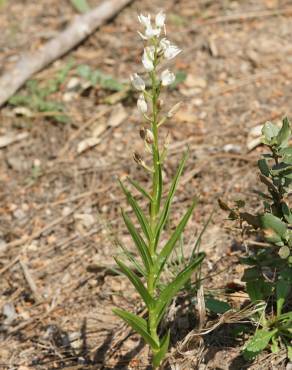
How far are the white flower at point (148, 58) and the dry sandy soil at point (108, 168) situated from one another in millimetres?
786

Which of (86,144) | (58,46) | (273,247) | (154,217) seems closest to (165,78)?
(154,217)

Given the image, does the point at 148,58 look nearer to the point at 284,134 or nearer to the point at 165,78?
the point at 165,78

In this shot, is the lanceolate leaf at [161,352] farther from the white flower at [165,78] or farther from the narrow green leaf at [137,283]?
the white flower at [165,78]

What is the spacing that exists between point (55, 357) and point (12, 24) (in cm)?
293

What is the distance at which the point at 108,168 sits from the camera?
11.3 ft

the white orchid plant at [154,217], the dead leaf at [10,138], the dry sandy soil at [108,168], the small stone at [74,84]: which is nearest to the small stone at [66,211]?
the dry sandy soil at [108,168]

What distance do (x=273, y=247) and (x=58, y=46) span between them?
2.57 meters

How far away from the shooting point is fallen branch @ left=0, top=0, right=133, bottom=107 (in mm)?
3977

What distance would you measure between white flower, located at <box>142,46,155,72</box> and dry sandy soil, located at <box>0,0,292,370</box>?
786 mm

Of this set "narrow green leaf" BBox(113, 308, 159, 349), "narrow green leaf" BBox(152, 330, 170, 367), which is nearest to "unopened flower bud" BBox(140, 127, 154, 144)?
"narrow green leaf" BBox(113, 308, 159, 349)

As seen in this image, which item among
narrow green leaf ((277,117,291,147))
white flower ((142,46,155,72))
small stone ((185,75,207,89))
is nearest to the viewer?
white flower ((142,46,155,72))

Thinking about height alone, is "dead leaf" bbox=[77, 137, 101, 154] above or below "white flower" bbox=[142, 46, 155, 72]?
below

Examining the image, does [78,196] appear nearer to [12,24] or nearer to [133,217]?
[133,217]

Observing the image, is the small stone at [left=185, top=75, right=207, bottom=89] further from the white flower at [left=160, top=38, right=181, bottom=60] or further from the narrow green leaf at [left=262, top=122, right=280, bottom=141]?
the white flower at [left=160, top=38, right=181, bottom=60]
